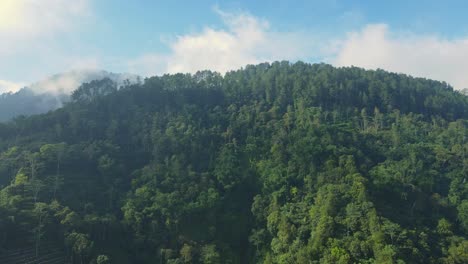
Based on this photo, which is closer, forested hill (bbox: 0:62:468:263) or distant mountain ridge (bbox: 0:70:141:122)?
forested hill (bbox: 0:62:468:263)

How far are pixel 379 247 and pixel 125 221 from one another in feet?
84.4

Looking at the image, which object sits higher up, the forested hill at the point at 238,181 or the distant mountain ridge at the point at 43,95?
the distant mountain ridge at the point at 43,95

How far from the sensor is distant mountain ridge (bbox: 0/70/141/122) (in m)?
104

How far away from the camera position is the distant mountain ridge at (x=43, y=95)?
104 metres

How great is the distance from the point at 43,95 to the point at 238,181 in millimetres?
97403

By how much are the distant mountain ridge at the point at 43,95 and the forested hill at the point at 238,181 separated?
32.9m

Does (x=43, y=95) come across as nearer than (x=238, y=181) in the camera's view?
No

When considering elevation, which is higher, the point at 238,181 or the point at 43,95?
the point at 43,95

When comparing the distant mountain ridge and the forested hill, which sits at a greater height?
the distant mountain ridge

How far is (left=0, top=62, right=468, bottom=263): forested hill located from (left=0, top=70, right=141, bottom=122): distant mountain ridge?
3289 centimetres

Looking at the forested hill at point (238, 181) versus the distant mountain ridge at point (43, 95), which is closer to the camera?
the forested hill at point (238, 181)

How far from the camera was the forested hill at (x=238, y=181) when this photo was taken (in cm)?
3550

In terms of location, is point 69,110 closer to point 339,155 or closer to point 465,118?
point 339,155

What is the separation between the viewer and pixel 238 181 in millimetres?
49125
